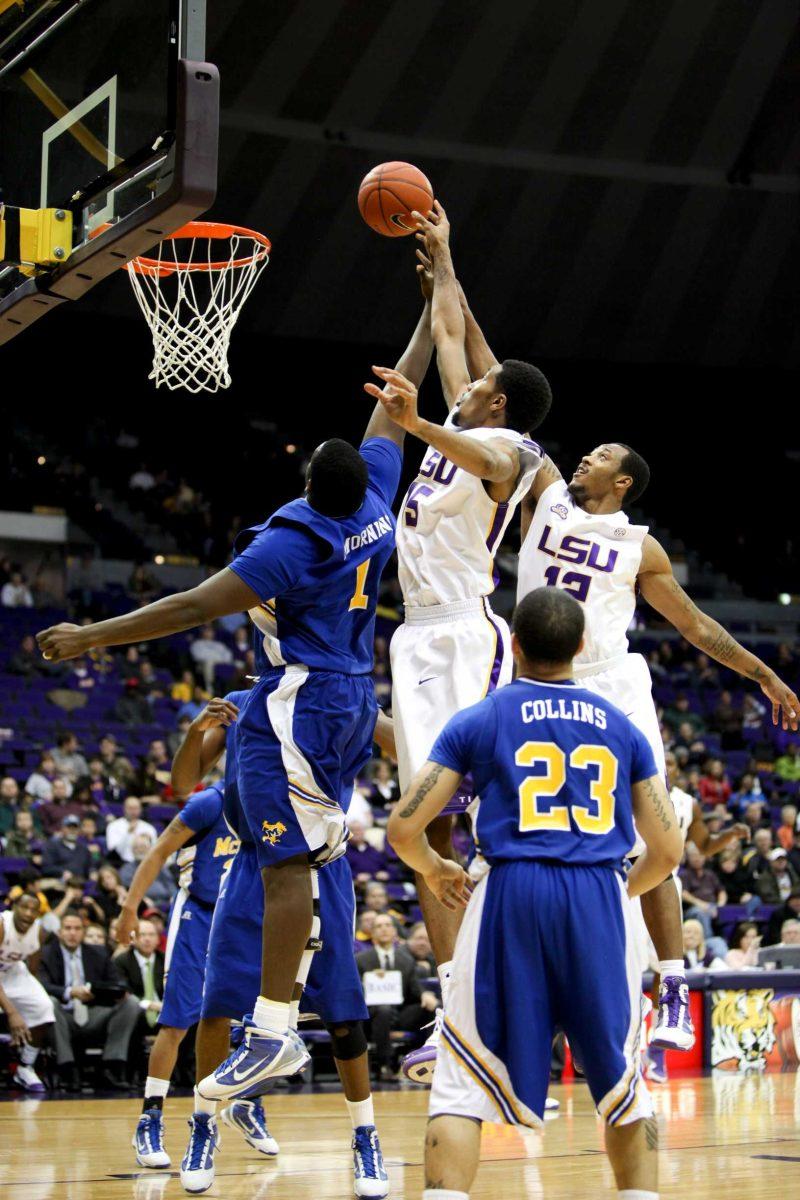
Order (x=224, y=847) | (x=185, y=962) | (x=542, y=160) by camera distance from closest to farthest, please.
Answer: (x=185, y=962) → (x=224, y=847) → (x=542, y=160)

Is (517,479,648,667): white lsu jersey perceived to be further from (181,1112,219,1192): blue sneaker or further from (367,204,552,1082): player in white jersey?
(181,1112,219,1192): blue sneaker

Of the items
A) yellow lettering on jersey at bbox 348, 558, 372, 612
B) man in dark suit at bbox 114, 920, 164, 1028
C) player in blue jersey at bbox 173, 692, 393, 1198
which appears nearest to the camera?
yellow lettering on jersey at bbox 348, 558, 372, 612

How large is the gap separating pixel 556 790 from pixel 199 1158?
302cm

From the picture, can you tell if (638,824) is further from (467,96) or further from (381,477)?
(467,96)

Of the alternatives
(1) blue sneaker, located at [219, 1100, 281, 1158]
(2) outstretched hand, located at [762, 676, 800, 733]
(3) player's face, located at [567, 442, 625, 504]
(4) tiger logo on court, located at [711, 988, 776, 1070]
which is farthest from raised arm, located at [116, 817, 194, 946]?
(4) tiger logo on court, located at [711, 988, 776, 1070]

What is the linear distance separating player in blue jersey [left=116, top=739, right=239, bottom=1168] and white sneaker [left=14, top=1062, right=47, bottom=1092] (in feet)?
13.9

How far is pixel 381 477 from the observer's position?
6.66 metres

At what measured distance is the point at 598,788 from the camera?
4.57 meters

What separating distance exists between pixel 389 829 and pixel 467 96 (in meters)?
20.3

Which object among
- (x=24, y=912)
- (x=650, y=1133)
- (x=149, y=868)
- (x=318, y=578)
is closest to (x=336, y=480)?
(x=318, y=578)

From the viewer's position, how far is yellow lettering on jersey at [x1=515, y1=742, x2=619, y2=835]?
178 inches

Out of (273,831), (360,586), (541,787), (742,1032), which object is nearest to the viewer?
(541,787)

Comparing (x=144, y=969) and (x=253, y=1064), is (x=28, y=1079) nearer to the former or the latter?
(x=144, y=969)

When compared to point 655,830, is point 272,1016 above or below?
below
